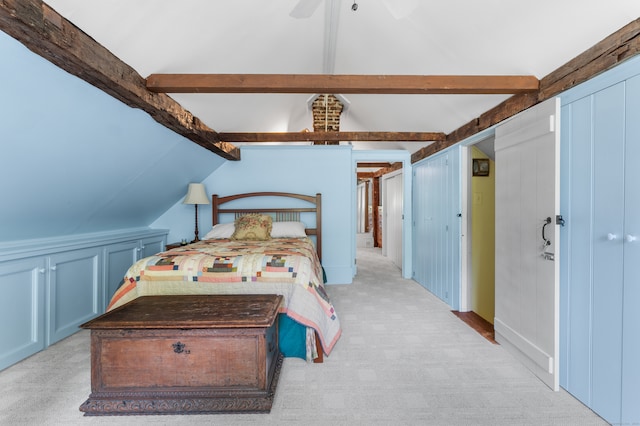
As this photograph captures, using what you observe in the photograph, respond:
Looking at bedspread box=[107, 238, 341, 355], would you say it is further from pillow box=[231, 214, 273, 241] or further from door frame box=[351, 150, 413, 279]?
door frame box=[351, 150, 413, 279]

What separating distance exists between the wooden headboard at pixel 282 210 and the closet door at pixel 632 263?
10.4 feet

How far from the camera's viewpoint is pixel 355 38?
270 cm

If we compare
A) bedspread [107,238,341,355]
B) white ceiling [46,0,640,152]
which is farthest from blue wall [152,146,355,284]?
bedspread [107,238,341,355]

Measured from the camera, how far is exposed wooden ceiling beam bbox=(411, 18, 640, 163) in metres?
1.37

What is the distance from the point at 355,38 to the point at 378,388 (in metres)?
2.98

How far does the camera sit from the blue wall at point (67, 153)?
147 centimetres

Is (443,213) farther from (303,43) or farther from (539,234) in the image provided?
(303,43)

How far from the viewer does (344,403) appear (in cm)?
165

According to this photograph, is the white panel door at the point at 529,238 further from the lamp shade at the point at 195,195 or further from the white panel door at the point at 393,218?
the lamp shade at the point at 195,195

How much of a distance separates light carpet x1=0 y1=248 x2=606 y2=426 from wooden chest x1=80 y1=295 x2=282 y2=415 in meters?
0.07

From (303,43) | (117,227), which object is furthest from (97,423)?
(303,43)

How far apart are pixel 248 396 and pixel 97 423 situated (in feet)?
2.64

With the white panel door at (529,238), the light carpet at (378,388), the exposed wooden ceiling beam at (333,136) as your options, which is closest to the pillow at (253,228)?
the exposed wooden ceiling beam at (333,136)

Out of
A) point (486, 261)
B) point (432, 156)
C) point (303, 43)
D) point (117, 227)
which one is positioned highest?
point (303, 43)
